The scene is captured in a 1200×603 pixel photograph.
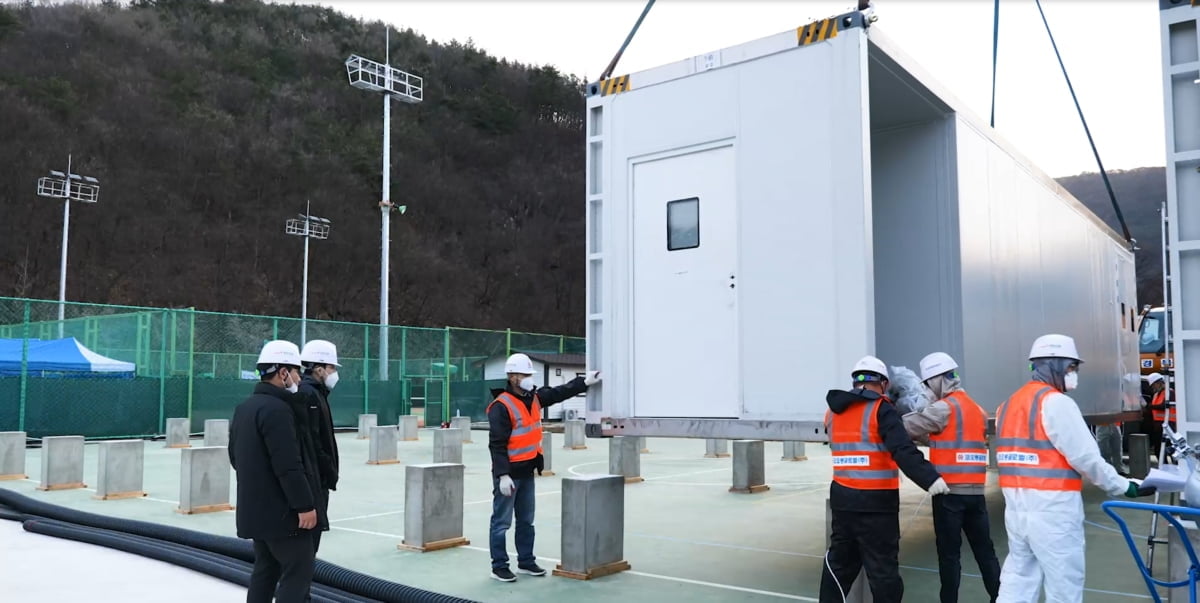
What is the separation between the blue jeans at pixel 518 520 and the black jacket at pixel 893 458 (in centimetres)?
312

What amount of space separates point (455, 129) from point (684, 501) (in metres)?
85.4

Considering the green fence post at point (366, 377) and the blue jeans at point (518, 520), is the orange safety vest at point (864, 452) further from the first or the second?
the green fence post at point (366, 377)

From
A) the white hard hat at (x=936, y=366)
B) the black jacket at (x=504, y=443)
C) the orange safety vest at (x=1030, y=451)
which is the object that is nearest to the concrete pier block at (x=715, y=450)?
the black jacket at (x=504, y=443)

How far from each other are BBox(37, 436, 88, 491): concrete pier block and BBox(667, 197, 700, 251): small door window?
11035 millimetres

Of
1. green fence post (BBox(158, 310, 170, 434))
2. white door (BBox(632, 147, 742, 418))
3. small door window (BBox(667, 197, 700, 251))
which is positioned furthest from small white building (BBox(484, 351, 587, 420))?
small door window (BBox(667, 197, 700, 251))

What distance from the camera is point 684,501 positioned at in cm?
1278

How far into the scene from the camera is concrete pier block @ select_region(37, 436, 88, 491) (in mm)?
13492

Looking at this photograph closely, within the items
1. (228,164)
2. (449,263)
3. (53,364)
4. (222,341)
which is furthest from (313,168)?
(53,364)

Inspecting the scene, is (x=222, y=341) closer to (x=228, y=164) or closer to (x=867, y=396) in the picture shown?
(x=867, y=396)

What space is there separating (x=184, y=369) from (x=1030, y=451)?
74.8 feet

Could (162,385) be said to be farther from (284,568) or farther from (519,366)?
(284,568)

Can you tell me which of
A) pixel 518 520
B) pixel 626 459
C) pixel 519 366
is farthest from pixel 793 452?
pixel 519 366

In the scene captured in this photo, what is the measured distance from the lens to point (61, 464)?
13.6m

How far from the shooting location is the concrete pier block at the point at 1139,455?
48.2 feet
